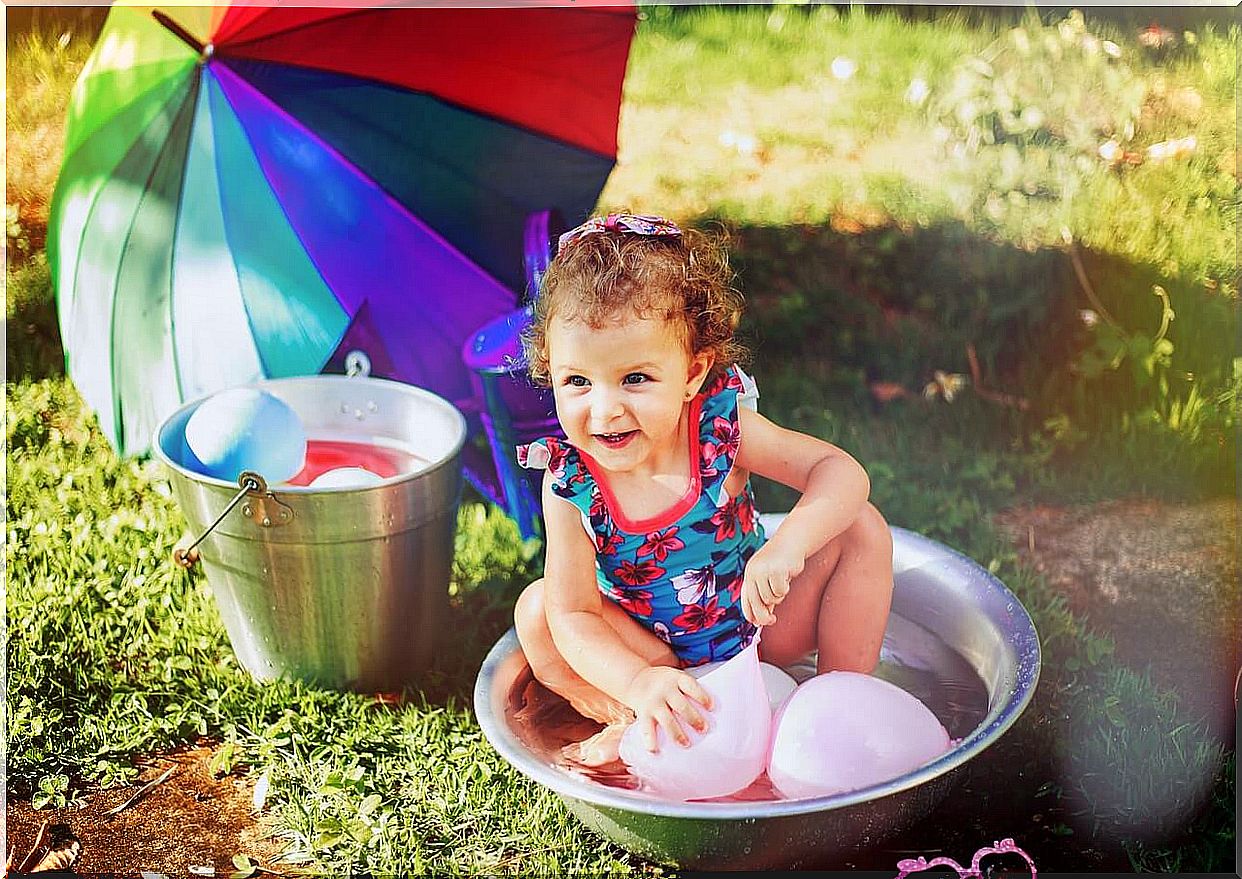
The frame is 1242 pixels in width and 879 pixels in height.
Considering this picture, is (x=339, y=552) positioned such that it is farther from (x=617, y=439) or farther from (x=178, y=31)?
(x=178, y=31)

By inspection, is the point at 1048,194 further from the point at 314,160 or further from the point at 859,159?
the point at 314,160

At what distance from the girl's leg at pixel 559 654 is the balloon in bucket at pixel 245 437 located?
0.47m

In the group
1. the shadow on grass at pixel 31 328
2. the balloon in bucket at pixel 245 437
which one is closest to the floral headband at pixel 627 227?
the balloon in bucket at pixel 245 437

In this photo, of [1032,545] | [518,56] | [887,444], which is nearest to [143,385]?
[518,56]

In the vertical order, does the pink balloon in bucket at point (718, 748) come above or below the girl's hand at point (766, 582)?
below

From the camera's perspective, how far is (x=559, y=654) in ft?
6.56

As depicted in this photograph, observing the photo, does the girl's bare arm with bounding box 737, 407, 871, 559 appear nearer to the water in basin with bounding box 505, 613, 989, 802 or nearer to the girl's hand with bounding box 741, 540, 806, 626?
the girl's hand with bounding box 741, 540, 806, 626

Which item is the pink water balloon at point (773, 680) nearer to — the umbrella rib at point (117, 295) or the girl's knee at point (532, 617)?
the girl's knee at point (532, 617)

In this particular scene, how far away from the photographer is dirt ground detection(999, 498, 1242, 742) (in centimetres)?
223

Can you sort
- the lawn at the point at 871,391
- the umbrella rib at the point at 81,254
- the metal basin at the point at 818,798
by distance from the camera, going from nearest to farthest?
the metal basin at the point at 818,798
the lawn at the point at 871,391
the umbrella rib at the point at 81,254

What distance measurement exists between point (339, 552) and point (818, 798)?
840 millimetres

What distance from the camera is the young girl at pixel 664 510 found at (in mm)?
1829

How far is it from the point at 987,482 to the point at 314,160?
140 cm

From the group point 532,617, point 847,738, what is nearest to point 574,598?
point 532,617
